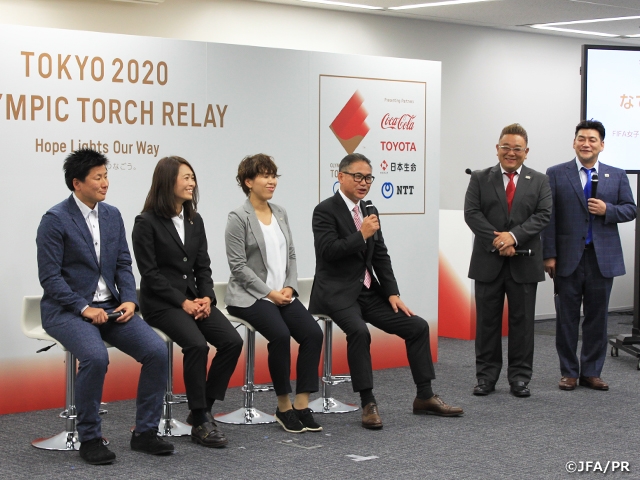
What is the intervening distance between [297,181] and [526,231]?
170 centimetres

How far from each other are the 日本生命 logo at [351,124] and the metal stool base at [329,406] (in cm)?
203

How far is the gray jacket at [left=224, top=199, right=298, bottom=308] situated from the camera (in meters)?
5.02

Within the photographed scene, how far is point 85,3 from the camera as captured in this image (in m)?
7.07

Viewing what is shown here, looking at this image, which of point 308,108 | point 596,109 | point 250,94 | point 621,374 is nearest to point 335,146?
point 308,108

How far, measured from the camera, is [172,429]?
192 inches

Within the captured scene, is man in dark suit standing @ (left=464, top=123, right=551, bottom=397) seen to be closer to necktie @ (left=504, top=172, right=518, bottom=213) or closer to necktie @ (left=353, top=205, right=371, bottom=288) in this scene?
necktie @ (left=504, top=172, right=518, bottom=213)

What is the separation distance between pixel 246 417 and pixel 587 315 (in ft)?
8.37

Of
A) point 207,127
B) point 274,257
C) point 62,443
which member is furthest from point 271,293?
point 207,127

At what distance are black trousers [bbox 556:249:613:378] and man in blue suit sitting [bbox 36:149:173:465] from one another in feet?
9.78

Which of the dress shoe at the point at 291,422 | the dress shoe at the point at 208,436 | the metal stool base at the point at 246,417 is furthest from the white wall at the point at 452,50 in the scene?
the dress shoe at the point at 208,436

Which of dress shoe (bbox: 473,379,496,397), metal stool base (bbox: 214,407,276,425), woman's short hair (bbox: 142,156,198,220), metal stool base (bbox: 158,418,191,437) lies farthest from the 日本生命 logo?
metal stool base (bbox: 158,418,191,437)

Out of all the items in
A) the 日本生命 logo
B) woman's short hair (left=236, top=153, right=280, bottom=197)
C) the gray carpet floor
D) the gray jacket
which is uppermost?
the 日本生命 logo

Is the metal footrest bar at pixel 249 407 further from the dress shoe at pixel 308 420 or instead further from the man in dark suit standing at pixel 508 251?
the man in dark suit standing at pixel 508 251

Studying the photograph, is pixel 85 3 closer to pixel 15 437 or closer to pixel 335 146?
pixel 335 146
